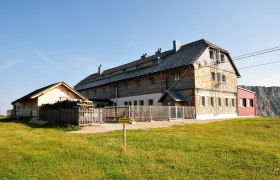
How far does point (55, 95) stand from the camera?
31719mm

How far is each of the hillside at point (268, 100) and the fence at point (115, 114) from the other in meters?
120

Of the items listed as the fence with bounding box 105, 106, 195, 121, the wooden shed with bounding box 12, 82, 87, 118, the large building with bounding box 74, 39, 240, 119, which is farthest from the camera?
the large building with bounding box 74, 39, 240, 119

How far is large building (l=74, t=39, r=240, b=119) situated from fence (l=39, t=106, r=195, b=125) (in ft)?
7.34

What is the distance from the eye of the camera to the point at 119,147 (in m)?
12.0

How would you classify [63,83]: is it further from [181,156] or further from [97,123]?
[181,156]

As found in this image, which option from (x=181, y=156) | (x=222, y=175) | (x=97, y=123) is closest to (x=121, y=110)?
(x=97, y=123)

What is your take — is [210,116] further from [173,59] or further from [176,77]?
[173,59]

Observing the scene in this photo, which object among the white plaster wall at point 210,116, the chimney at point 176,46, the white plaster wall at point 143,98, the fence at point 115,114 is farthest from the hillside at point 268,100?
the fence at point 115,114

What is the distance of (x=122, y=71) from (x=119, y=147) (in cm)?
3594

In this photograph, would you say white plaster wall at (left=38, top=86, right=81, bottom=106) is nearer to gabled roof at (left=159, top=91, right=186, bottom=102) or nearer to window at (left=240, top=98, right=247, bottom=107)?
gabled roof at (left=159, top=91, right=186, bottom=102)

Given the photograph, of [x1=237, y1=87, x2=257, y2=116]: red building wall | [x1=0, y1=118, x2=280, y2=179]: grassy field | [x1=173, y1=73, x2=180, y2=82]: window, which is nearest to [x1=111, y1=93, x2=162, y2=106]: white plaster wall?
[x1=173, y1=73, x2=180, y2=82]: window

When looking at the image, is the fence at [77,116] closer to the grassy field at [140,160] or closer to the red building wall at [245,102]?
the grassy field at [140,160]

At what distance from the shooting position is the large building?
3275 cm

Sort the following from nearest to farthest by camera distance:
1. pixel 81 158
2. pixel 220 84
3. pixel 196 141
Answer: pixel 81 158 < pixel 196 141 < pixel 220 84
